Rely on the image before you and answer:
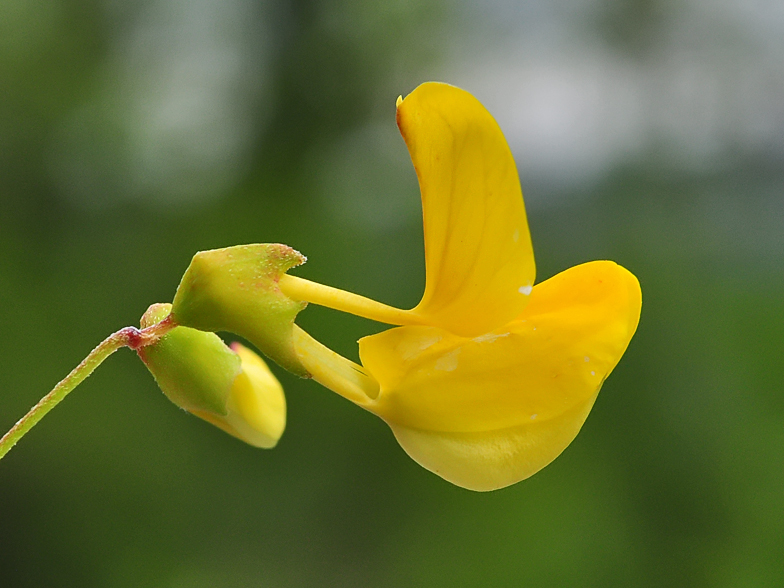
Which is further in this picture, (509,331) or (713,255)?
(713,255)

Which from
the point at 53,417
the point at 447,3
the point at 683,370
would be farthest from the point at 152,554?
the point at 447,3

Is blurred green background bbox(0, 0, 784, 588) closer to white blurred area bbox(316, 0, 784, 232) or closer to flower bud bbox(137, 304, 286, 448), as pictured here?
white blurred area bbox(316, 0, 784, 232)

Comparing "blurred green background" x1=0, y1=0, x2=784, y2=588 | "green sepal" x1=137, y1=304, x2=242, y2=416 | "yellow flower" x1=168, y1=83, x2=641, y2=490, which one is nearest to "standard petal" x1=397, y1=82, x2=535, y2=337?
"yellow flower" x1=168, y1=83, x2=641, y2=490

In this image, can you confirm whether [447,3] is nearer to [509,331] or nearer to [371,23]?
[371,23]

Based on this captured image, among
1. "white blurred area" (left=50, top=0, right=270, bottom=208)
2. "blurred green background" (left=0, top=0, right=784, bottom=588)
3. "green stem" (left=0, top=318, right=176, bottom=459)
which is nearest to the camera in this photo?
"green stem" (left=0, top=318, right=176, bottom=459)

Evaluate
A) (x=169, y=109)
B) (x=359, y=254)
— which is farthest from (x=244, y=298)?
(x=169, y=109)

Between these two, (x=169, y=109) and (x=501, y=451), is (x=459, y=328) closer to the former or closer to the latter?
(x=501, y=451)

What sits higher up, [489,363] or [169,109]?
[169,109]

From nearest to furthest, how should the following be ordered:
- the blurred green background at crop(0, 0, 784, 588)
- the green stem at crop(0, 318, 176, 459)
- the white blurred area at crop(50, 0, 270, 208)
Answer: the green stem at crop(0, 318, 176, 459) → the blurred green background at crop(0, 0, 784, 588) → the white blurred area at crop(50, 0, 270, 208)
